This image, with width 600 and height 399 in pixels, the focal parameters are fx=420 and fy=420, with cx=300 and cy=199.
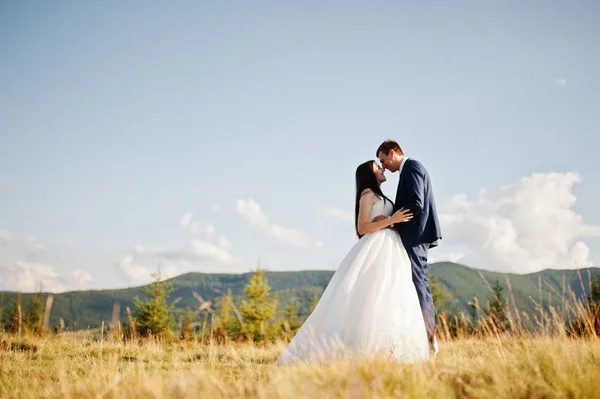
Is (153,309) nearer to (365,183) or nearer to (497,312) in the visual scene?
(497,312)

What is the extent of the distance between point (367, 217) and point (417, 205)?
74 cm

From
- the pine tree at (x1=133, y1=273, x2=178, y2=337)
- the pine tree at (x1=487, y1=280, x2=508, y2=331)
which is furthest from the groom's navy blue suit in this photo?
the pine tree at (x1=133, y1=273, x2=178, y2=337)

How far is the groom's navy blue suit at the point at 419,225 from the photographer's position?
5.74 meters

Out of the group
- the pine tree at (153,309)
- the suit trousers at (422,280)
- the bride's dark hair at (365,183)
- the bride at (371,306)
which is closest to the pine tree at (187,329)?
the pine tree at (153,309)

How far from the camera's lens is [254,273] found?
35.1 metres

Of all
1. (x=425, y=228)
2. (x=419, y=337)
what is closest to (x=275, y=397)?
(x=419, y=337)

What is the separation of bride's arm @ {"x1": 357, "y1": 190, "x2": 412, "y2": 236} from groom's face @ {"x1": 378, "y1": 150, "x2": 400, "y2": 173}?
1.62 feet

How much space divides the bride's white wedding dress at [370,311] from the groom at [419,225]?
0.19 meters

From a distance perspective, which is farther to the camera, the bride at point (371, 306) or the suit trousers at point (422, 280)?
the suit trousers at point (422, 280)

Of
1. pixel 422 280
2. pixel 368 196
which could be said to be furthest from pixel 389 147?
pixel 422 280

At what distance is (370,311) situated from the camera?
5.30 m

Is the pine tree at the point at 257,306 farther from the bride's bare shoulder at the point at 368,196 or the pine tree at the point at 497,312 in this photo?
the bride's bare shoulder at the point at 368,196

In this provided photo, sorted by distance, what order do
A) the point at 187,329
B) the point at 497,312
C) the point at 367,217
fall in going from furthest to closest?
the point at 187,329 → the point at 497,312 → the point at 367,217

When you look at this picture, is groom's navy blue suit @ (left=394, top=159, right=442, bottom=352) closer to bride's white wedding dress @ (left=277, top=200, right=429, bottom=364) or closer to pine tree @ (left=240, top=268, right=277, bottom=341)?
bride's white wedding dress @ (left=277, top=200, right=429, bottom=364)
